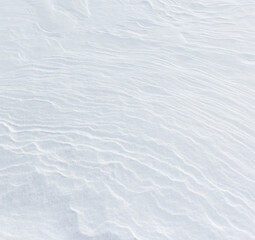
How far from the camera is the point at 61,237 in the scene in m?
3.89

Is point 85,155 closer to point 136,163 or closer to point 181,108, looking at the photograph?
point 136,163

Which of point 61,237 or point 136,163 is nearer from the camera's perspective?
point 61,237

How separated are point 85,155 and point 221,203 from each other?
149 cm

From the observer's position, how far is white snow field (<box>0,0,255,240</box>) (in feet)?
13.5

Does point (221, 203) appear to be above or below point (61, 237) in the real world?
above

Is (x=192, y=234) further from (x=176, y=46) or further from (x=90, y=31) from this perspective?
(x=90, y=31)

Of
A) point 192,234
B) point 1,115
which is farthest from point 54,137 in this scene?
point 192,234

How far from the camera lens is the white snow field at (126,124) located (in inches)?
162

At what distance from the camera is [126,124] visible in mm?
5328

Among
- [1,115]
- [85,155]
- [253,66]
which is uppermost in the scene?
[253,66]

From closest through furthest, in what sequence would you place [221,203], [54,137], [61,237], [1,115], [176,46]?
[61,237] → [221,203] → [54,137] → [1,115] → [176,46]

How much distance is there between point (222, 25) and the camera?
8180 mm


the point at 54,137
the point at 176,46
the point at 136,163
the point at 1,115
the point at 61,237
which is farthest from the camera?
the point at 176,46

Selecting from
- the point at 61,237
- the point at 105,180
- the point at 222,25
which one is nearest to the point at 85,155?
the point at 105,180
